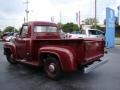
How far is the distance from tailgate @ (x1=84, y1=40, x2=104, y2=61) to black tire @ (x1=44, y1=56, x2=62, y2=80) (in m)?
1.01

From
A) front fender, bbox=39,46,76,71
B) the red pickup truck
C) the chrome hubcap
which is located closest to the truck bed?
the red pickup truck

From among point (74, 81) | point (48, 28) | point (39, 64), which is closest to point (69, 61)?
point (74, 81)

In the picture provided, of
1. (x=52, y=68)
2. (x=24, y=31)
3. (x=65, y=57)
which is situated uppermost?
(x=24, y=31)

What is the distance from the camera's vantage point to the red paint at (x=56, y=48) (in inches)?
327

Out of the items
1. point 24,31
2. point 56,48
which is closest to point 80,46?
point 56,48

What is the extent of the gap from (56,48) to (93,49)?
4.19 ft

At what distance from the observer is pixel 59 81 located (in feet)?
29.5

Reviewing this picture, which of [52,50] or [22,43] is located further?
[22,43]

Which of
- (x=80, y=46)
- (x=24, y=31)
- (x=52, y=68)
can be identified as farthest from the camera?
(x=24, y=31)

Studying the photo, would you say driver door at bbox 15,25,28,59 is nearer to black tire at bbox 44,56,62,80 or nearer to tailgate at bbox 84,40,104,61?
black tire at bbox 44,56,62,80

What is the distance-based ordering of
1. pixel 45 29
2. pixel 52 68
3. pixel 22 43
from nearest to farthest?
pixel 52 68 → pixel 22 43 → pixel 45 29

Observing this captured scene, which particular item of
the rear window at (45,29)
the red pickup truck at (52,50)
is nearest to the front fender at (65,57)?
the red pickup truck at (52,50)

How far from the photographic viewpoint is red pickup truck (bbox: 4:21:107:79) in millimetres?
8328

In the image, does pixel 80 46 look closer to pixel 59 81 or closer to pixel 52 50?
pixel 52 50
